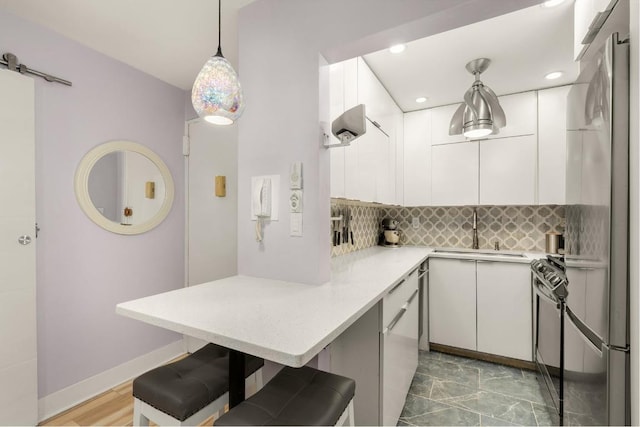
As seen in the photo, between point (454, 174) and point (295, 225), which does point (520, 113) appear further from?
point (295, 225)

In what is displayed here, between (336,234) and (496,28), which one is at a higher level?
(496,28)

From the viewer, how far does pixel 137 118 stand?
7.82 feet

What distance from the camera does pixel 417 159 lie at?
3.19 meters

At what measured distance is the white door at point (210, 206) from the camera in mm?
2537

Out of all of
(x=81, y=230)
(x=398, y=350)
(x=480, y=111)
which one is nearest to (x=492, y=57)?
(x=480, y=111)

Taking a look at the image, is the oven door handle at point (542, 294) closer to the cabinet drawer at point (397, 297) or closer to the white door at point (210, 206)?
the cabinet drawer at point (397, 297)

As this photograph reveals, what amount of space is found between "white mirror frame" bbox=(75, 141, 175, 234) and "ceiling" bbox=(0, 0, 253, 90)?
26.5 inches

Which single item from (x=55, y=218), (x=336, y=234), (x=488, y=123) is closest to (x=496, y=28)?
(x=488, y=123)

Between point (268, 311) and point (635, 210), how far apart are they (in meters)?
1.22

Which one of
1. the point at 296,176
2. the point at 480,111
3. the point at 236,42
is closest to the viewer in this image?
the point at 296,176

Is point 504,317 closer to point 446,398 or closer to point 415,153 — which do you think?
point 446,398

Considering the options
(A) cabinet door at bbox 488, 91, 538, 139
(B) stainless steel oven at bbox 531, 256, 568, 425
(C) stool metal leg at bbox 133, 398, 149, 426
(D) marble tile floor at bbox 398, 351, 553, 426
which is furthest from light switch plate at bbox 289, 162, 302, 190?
(A) cabinet door at bbox 488, 91, 538, 139

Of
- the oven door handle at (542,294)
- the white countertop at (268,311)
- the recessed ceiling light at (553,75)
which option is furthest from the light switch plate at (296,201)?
the recessed ceiling light at (553,75)

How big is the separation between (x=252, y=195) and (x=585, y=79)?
1.59m
